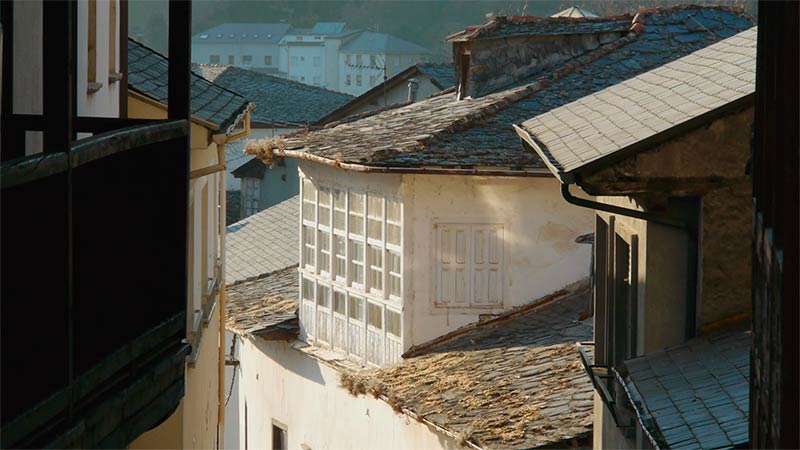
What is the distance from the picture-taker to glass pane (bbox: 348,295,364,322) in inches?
836

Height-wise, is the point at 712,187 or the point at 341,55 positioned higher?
the point at 712,187

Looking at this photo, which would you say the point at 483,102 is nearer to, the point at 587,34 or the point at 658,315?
the point at 587,34

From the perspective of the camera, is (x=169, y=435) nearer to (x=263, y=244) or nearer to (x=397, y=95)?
(x=263, y=244)

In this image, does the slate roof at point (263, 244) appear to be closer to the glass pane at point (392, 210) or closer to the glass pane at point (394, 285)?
the glass pane at point (394, 285)

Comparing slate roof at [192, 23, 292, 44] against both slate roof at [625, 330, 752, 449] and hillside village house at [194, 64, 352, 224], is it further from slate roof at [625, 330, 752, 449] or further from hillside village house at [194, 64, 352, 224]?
slate roof at [625, 330, 752, 449]

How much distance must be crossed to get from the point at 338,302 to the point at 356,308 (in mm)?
648

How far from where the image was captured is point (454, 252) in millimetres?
19938

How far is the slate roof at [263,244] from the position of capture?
90.8ft

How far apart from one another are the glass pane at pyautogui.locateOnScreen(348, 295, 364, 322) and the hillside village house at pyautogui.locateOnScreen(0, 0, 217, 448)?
14.0 m

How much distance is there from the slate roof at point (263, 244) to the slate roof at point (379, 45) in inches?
2134

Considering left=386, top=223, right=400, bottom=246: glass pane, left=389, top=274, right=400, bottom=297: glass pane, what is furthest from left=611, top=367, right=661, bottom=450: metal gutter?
left=389, top=274, right=400, bottom=297: glass pane

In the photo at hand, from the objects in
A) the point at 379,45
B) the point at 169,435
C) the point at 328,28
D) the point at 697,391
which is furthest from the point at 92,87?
the point at 328,28

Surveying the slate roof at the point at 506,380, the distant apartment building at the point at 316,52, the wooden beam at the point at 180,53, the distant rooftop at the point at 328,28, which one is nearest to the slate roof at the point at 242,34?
the distant apartment building at the point at 316,52

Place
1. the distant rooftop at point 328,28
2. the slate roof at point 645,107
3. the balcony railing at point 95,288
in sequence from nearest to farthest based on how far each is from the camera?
the balcony railing at point 95,288
the slate roof at point 645,107
the distant rooftop at point 328,28
